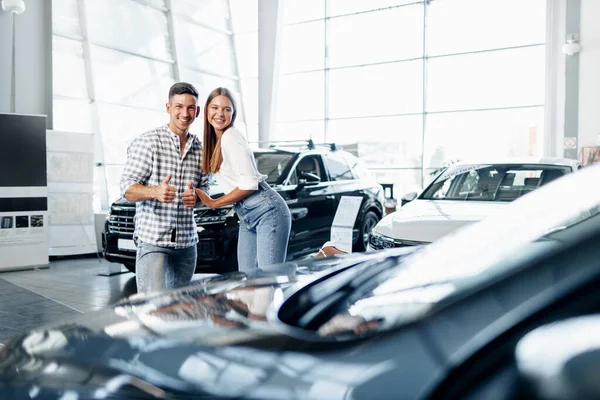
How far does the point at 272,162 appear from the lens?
662 cm

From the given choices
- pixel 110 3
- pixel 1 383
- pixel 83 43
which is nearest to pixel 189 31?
pixel 110 3

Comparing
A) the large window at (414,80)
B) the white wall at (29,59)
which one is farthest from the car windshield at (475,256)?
the large window at (414,80)

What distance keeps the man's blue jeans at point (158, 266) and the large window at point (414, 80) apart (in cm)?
1018

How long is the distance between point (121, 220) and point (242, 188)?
342cm

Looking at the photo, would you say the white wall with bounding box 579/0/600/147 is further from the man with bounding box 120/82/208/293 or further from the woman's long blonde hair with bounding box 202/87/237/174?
the man with bounding box 120/82/208/293

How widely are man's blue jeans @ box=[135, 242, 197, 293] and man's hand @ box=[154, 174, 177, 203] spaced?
28 centimetres

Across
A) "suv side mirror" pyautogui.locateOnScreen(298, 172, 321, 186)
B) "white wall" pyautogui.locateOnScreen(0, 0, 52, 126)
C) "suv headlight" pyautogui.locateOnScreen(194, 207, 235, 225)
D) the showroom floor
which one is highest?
"white wall" pyautogui.locateOnScreen(0, 0, 52, 126)

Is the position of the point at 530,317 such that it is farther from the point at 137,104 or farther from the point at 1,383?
the point at 137,104

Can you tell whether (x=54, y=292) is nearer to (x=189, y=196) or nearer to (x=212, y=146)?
(x=212, y=146)

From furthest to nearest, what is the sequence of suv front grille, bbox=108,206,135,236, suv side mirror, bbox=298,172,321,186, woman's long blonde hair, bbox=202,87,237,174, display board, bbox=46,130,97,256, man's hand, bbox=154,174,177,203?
display board, bbox=46,130,97,256 → suv side mirror, bbox=298,172,321,186 → suv front grille, bbox=108,206,135,236 → woman's long blonde hair, bbox=202,87,237,174 → man's hand, bbox=154,174,177,203

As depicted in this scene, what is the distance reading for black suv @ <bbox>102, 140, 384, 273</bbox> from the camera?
17.8 ft

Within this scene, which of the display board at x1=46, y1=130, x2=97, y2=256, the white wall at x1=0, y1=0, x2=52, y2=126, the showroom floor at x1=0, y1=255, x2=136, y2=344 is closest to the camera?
the showroom floor at x1=0, y1=255, x2=136, y2=344

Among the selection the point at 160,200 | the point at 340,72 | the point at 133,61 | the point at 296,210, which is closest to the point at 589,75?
the point at 340,72

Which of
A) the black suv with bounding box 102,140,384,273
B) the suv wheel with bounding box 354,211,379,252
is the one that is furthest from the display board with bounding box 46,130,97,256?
the suv wheel with bounding box 354,211,379,252
